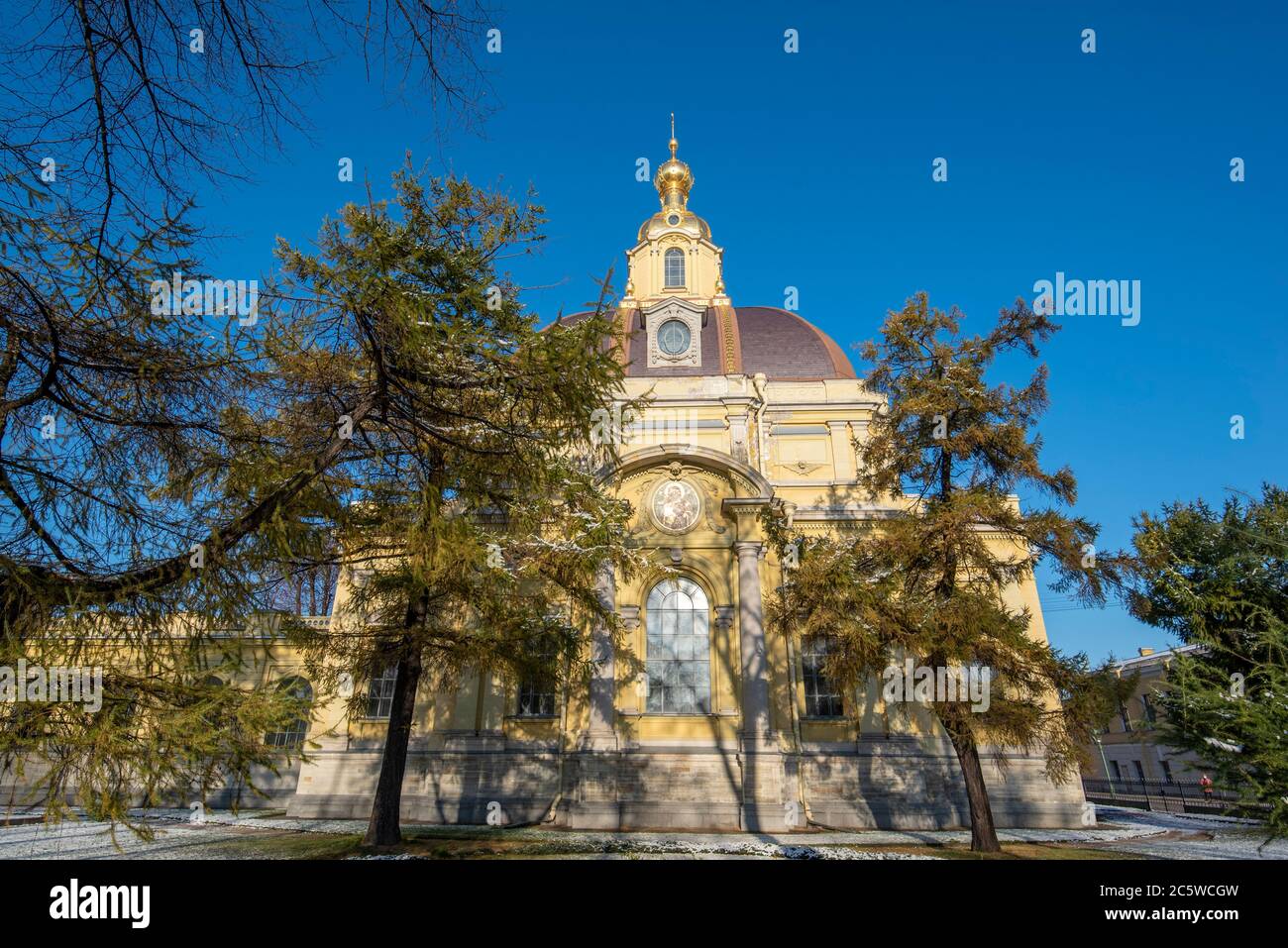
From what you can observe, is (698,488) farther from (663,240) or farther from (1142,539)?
(663,240)

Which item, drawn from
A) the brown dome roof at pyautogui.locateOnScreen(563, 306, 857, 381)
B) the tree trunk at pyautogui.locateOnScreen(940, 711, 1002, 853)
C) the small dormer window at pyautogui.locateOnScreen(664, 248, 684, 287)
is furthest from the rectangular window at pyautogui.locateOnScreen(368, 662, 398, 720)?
the small dormer window at pyautogui.locateOnScreen(664, 248, 684, 287)

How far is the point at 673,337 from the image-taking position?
24844 mm

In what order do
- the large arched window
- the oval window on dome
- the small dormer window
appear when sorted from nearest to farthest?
the large arched window
the oval window on dome
the small dormer window

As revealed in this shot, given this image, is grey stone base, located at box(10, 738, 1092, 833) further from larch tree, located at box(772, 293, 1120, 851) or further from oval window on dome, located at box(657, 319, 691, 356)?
oval window on dome, located at box(657, 319, 691, 356)

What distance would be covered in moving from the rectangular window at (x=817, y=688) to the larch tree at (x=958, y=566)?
17.5 ft

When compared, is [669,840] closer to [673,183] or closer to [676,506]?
[676,506]

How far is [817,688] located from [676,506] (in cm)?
658

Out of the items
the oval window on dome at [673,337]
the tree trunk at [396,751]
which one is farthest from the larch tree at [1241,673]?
the oval window on dome at [673,337]

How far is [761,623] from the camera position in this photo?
18.6 metres

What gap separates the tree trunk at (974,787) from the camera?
1215 centimetres

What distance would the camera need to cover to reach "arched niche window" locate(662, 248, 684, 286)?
29.5 meters

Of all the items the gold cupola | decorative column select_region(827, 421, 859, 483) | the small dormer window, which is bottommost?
decorative column select_region(827, 421, 859, 483)

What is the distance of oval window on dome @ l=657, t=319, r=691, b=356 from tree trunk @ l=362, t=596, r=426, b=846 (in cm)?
1413
